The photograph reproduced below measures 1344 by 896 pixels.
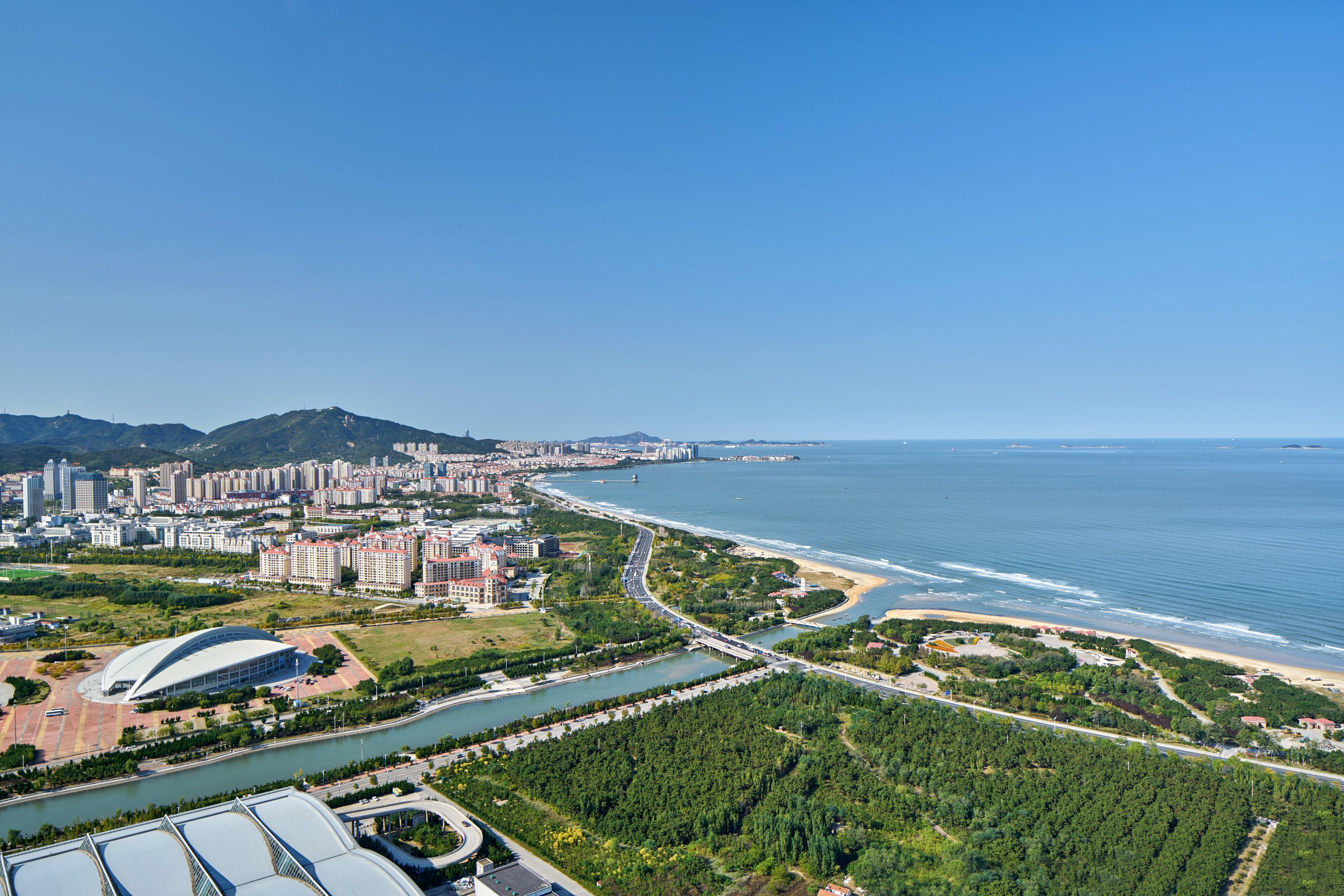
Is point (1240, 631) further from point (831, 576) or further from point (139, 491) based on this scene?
point (139, 491)

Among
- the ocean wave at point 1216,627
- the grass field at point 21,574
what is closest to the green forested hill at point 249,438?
the grass field at point 21,574

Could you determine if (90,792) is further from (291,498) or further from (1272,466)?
(1272,466)

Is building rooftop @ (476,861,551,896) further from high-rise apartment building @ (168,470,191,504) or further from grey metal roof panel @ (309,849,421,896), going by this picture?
high-rise apartment building @ (168,470,191,504)

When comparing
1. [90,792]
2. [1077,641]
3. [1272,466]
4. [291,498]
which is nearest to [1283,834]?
[1077,641]

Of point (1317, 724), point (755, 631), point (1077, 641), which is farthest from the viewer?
point (755, 631)

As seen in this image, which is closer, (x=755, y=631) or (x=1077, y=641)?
(x=1077, y=641)
